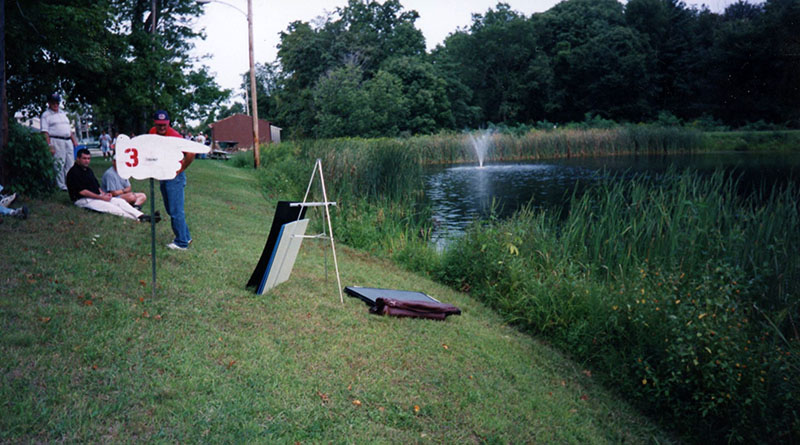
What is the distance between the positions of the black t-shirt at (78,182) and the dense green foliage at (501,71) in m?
36.2

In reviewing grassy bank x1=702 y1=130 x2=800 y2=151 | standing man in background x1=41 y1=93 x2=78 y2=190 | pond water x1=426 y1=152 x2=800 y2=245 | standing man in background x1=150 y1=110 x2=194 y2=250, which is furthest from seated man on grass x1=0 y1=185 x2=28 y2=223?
grassy bank x1=702 y1=130 x2=800 y2=151

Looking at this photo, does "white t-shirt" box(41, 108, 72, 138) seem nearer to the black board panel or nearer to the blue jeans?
the blue jeans

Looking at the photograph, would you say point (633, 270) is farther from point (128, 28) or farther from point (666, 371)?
point (128, 28)

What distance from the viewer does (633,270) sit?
8734 millimetres

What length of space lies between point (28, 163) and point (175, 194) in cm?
398

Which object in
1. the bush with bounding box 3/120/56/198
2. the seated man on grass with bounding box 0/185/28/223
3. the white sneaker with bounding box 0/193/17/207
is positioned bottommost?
the seated man on grass with bounding box 0/185/28/223

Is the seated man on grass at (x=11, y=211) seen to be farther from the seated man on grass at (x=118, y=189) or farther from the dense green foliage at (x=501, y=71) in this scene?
the dense green foliage at (x=501, y=71)

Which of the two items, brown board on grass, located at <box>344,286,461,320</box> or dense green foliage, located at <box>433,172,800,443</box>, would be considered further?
brown board on grass, located at <box>344,286,461,320</box>

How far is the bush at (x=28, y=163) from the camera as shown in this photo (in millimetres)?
10523

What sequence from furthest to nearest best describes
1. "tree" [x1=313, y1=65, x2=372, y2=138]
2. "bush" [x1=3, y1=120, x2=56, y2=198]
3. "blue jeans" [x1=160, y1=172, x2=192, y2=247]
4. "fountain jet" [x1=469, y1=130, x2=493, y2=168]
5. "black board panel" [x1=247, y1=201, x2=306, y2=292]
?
"tree" [x1=313, y1=65, x2=372, y2=138], "fountain jet" [x1=469, y1=130, x2=493, y2=168], "bush" [x1=3, y1=120, x2=56, y2=198], "blue jeans" [x1=160, y1=172, x2=192, y2=247], "black board panel" [x1=247, y1=201, x2=306, y2=292]

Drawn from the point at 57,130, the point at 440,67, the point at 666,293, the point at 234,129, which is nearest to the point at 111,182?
the point at 57,130

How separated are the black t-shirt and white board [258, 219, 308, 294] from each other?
5.45 m

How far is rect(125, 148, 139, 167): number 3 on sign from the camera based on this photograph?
6.01 m

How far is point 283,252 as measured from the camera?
280 inches
